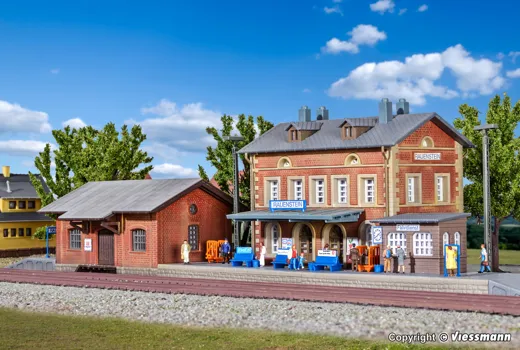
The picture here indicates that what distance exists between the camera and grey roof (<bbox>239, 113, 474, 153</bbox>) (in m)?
35.3

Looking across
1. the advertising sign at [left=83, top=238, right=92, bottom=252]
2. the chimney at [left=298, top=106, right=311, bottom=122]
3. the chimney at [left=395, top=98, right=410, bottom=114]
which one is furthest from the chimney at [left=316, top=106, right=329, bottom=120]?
the advertising sign at [left=83, top=238, right=92, bottom=252]

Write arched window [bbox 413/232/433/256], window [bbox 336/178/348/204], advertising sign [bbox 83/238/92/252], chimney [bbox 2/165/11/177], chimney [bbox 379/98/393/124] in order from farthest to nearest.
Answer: chimney [bbox 2/165/11/177] < advertising sign [bbox 83/238/92/252] < chimney [bbox 379/98/393/124] < window [bbox 336/178/348/204] < arched window [bbox 413/232/433/256]

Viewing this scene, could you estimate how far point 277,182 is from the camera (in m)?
38.4

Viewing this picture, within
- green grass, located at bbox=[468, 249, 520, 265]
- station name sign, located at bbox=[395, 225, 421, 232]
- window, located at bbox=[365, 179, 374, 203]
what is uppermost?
window, located at bbox=[365, 179, 374, 203]

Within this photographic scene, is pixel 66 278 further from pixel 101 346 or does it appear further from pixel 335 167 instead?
pixel 101 346

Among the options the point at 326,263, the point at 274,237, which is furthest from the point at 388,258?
the point at 274,237

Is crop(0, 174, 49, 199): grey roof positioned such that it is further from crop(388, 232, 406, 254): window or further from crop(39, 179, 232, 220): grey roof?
crop(388, 232, 406, 254): window

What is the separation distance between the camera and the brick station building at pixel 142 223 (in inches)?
1474

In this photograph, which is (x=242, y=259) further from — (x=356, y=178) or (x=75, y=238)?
(x=75, y=238)

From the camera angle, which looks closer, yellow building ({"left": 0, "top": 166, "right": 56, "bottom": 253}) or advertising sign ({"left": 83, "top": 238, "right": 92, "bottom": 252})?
advertising sign ({"left": 83, "top": 238, "right": 92, "bottom": 252})

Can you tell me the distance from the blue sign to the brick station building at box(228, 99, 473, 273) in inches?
11.6

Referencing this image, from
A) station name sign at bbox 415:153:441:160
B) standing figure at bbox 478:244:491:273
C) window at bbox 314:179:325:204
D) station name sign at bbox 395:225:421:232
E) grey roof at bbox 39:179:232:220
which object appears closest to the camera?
station name sign at bbox 395:225:421:232

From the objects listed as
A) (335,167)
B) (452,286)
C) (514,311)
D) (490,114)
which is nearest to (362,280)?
(452,286)

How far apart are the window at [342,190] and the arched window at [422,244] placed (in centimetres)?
503
